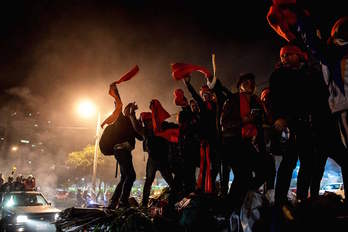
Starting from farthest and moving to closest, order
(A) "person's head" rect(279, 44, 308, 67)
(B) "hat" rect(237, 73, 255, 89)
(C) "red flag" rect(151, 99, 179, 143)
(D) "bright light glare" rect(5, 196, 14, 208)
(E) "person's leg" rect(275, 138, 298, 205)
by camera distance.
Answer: (D) "bright light glare" rect(5, 196, 14, 208), (C) "red flag" rect(151, 99, 179, 143), (B) "hat" rect(237, 73, 255, 89), (A) "person's head" rect(279, 44, 308, 67), (E) "person's leg" rect(275, 138, 298, 205)

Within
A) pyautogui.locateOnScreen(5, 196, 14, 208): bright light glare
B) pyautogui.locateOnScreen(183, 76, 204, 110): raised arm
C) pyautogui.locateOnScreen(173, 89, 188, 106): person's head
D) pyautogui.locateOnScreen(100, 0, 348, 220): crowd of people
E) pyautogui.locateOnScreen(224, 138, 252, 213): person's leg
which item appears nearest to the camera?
pyautogui.locateOnScreen(100, 0, 348, 220): crowd of people

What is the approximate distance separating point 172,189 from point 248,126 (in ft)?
7.84

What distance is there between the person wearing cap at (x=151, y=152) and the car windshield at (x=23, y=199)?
370 inches

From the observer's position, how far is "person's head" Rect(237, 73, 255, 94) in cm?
468

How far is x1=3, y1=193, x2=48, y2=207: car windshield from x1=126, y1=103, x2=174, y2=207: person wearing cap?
939cm

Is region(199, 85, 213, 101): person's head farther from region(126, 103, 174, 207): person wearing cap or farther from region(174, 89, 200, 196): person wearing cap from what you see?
region(126, 103, 174, 207): person wearing cap

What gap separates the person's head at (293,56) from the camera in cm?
409

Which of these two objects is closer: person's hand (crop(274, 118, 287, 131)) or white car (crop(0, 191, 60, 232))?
person's hand (crop(274, 118, 287, 131))

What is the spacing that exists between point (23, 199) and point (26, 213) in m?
1.55

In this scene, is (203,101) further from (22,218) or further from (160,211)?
(22,218)

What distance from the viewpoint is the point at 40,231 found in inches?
484

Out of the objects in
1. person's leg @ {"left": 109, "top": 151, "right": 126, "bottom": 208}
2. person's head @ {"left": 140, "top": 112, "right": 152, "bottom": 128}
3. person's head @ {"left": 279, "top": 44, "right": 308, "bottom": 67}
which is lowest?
person's leg @ {"left": 109, "top": 151, "right": 126, "bottom": 208}

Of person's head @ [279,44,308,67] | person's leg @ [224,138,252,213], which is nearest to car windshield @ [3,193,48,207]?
person's leg @ [224,138,252,213]

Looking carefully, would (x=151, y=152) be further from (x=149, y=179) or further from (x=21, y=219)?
(x=21, y=219)
